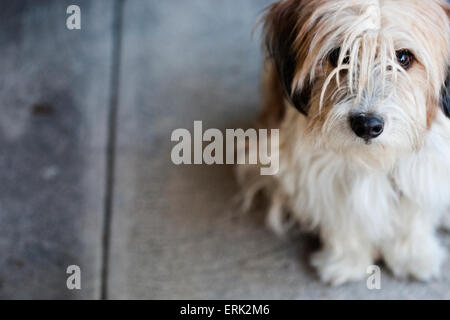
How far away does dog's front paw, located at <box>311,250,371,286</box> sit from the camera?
179 centimetres

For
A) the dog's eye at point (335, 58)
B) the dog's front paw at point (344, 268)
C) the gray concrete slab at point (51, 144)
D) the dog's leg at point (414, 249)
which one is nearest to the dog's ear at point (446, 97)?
the dog's eye at point (335, 58)

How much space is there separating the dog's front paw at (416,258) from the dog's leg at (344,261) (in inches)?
2.9

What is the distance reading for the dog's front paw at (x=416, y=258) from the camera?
1.71 m

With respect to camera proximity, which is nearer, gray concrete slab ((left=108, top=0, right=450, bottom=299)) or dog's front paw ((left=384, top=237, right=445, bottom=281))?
dog's front paw ((left=384, top=237, right=445, bottom=281))

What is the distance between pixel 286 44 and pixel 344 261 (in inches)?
30.6

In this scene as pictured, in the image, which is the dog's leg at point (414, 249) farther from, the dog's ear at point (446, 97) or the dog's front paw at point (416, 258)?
the dog's ear at point (446, 97)

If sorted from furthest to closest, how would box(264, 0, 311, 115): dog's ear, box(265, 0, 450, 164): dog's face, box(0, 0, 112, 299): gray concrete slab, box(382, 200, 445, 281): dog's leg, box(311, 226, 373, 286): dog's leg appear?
box(0, 0, 112, 299): gray concrete slab → box(311, 226, 373, 286): dog's leg → box(382, 200, 445, 281): dog's leg → box(264, 0, 311, 115): dog's ear → box(265, 0, 450, 164): dog's face

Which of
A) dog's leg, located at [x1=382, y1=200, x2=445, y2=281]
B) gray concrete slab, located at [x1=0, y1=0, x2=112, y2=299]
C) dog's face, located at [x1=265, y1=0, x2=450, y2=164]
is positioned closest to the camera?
dog's face, located at [x1=265, y1=0, x2=450, y2=164]

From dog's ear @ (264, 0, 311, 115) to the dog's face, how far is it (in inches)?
0.9

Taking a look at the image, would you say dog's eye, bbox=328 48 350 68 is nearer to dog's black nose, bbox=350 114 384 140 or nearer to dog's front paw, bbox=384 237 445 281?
dog's black nose, bbox=350 114 384 140

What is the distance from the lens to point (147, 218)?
2021 millimetres

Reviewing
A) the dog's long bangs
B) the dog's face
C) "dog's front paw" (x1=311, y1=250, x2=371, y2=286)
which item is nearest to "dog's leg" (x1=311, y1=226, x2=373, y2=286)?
"dog's front paw" (x1=311, y1=250, x2=371, y2=286)

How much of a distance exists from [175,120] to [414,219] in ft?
3.47
